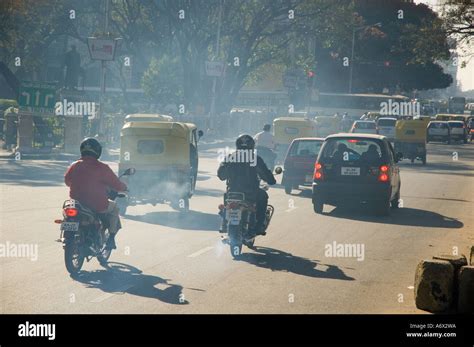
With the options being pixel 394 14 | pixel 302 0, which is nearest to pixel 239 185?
pixel 302 0

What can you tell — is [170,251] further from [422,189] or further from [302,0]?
[302,0]

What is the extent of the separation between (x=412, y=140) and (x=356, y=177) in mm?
24114

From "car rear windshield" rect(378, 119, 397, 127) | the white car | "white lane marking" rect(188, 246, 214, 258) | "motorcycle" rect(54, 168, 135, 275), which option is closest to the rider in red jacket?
"motorcycle" rect(54, 168, 135, 275)

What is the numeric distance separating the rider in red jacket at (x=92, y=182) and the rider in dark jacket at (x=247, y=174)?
2.19 meters

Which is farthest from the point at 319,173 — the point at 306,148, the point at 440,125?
the point at 440,125

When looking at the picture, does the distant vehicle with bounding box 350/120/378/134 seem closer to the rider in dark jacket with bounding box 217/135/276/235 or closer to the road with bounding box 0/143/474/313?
the road with bounding box 0/143/474/313

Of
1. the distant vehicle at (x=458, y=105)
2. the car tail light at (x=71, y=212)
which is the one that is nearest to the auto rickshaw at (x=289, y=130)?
the car tail light at (x=71, y=212)

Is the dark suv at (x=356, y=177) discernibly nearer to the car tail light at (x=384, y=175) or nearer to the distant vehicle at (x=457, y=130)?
the car tail light at (x=384, y=175)

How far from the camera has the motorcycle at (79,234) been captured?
11758 millimetres

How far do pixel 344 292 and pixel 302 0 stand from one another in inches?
1862

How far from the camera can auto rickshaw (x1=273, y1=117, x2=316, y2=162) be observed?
119 ft

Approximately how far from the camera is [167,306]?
10133 mm

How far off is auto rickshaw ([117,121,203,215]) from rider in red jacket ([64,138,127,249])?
21.5ft

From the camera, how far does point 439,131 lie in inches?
2891
